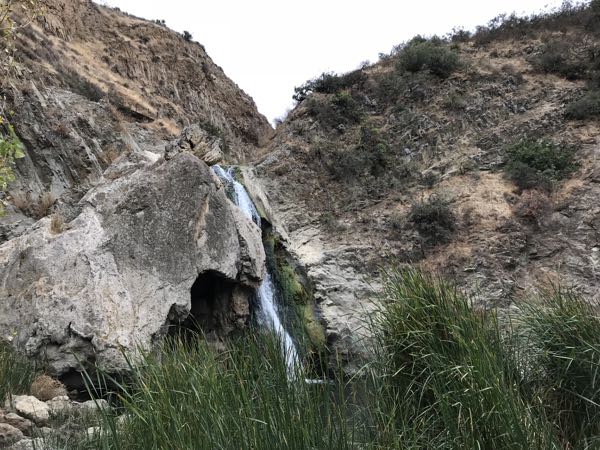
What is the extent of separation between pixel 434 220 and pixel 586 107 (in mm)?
7801

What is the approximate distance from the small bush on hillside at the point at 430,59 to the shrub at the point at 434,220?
980 cm

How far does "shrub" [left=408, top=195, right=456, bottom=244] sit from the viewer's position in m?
17.3

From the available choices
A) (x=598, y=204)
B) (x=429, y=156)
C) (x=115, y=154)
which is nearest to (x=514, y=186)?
(x=598, y=204)

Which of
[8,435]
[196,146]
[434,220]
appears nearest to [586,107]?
[434,220]

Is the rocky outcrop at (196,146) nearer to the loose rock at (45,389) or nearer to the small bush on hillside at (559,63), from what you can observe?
the loose rock at (45,389)

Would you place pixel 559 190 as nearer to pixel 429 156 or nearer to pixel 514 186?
pixel 514 186

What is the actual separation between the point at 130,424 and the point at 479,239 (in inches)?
587

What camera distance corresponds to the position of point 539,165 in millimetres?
17891

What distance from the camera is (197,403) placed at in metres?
3.63

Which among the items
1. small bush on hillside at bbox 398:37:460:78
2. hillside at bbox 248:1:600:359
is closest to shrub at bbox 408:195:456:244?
hillside at bbox 248:1:600:359

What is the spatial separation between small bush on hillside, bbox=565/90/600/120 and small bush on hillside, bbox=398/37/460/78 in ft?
22.8

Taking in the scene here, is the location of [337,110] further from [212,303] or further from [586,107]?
[212,303]

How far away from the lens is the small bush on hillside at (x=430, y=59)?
2472cm

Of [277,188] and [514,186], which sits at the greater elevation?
[277,188]
